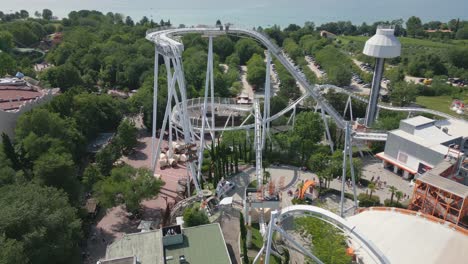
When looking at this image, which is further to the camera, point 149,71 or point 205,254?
point 149,71

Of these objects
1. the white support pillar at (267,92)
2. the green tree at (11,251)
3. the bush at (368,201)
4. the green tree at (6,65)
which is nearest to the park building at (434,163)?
the bush at (368,201)

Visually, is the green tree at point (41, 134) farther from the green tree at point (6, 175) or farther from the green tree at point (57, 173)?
the green tree at point (6, 175)

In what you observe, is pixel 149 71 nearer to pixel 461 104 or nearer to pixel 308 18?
pixel 461 104

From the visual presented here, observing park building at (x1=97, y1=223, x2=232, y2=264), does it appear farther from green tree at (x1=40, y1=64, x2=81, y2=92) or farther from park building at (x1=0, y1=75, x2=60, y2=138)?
green tree at (x1=40, y1=64, x2=81, y2=92)

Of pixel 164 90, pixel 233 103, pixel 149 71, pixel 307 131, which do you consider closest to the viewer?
pixel 307 131

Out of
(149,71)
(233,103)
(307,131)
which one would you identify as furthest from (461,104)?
(149,71)

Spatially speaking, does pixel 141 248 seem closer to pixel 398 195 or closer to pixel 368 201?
pixel 368 201

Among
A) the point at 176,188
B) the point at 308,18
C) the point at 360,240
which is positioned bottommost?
the point at 176,188
